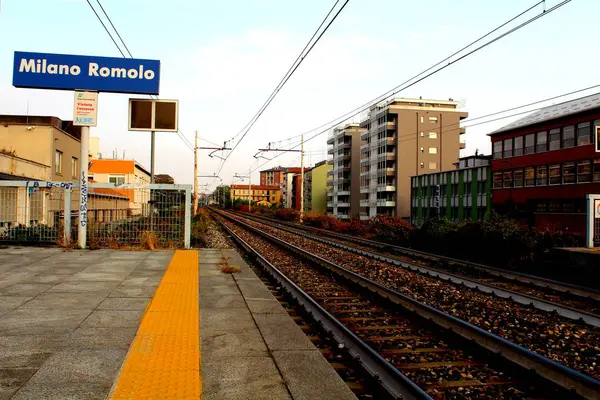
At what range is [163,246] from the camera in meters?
15.4

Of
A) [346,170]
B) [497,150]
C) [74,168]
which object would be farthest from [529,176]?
[346,170]

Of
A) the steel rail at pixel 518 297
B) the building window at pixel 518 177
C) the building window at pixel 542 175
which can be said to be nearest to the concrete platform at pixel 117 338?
the steel rail at pixel 518 297

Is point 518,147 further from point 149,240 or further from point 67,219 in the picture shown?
point 67,219

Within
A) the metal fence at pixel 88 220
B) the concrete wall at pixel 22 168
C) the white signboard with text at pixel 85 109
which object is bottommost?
the metal fence at pixel 88 220

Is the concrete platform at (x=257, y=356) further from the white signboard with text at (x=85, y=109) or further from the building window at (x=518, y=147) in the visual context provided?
the building window at (x=518, y=147)

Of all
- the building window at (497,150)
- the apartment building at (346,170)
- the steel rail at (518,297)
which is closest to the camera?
the steel rail at (518,297)

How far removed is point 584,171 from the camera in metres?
35.5

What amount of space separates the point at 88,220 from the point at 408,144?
198ft

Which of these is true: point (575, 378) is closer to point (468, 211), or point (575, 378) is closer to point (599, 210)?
point (599, 210)

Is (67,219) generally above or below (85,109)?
below

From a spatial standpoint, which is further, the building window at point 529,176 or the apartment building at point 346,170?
the apartment building at point 346,170

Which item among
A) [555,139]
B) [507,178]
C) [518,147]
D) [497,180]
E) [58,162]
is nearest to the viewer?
[58,162]

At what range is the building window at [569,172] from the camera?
1439 inches

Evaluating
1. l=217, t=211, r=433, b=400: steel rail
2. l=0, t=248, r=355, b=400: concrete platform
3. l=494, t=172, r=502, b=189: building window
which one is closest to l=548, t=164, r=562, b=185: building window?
l=494, t=172, r=502, b=189: building window
